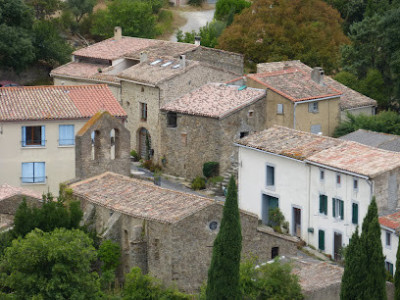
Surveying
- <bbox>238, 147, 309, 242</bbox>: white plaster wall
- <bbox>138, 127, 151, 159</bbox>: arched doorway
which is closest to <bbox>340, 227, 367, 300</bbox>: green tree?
<bbox>238, 147, 309, 242</bbox>: white plaster wall

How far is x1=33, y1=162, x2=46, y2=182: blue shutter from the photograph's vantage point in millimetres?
61156

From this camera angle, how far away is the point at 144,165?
6975 cm

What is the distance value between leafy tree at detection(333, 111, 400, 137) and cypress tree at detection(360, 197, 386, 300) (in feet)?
88.4

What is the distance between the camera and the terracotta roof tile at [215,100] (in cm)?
6619

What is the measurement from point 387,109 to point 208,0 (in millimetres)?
41555

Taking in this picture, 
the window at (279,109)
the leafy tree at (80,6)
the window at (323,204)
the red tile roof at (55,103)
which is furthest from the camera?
the leafy tree at (80,6)

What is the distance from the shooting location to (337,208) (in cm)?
5403

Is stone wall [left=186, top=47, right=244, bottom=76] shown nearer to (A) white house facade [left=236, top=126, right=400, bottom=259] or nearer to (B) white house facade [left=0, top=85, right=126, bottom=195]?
(B) white house facade [left=0, top=85, right=126, bottom=195]

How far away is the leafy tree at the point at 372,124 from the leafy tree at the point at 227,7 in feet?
112

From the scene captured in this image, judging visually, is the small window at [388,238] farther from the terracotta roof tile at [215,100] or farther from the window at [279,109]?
the window at [279,109]

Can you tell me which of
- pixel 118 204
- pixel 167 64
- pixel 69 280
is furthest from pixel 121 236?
pixel 167 64

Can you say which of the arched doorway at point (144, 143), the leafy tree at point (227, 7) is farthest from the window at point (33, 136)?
the leafy tree at point (227, 7)

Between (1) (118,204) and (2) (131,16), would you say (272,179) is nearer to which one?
(1) (118,204)

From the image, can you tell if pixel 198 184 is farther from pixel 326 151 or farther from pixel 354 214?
pixel 354 214
